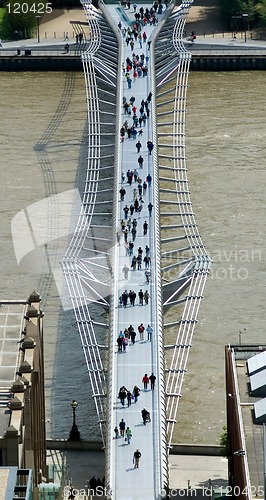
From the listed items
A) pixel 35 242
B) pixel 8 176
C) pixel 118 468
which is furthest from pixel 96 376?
pixel 8 176

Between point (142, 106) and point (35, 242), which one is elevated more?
point (142, 106)

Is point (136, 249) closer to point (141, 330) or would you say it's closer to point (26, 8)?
point (141, 330)

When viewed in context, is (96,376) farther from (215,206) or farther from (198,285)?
(215,206)

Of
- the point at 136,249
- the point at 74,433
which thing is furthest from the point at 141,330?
the point at 136,249

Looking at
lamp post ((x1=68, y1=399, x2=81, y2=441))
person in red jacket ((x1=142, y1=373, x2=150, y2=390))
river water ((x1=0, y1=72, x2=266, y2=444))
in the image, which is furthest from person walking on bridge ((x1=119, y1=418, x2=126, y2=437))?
river water ((x1=0, y1=72, x2=266, y2=444))

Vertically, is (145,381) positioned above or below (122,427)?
above

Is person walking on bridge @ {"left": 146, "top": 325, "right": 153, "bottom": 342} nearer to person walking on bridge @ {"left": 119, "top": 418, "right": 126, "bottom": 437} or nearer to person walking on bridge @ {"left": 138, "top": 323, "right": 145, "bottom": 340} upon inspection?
person walking on bridge @ {"left": 138, "top": 323, "right": 145, "bottom": 340}
